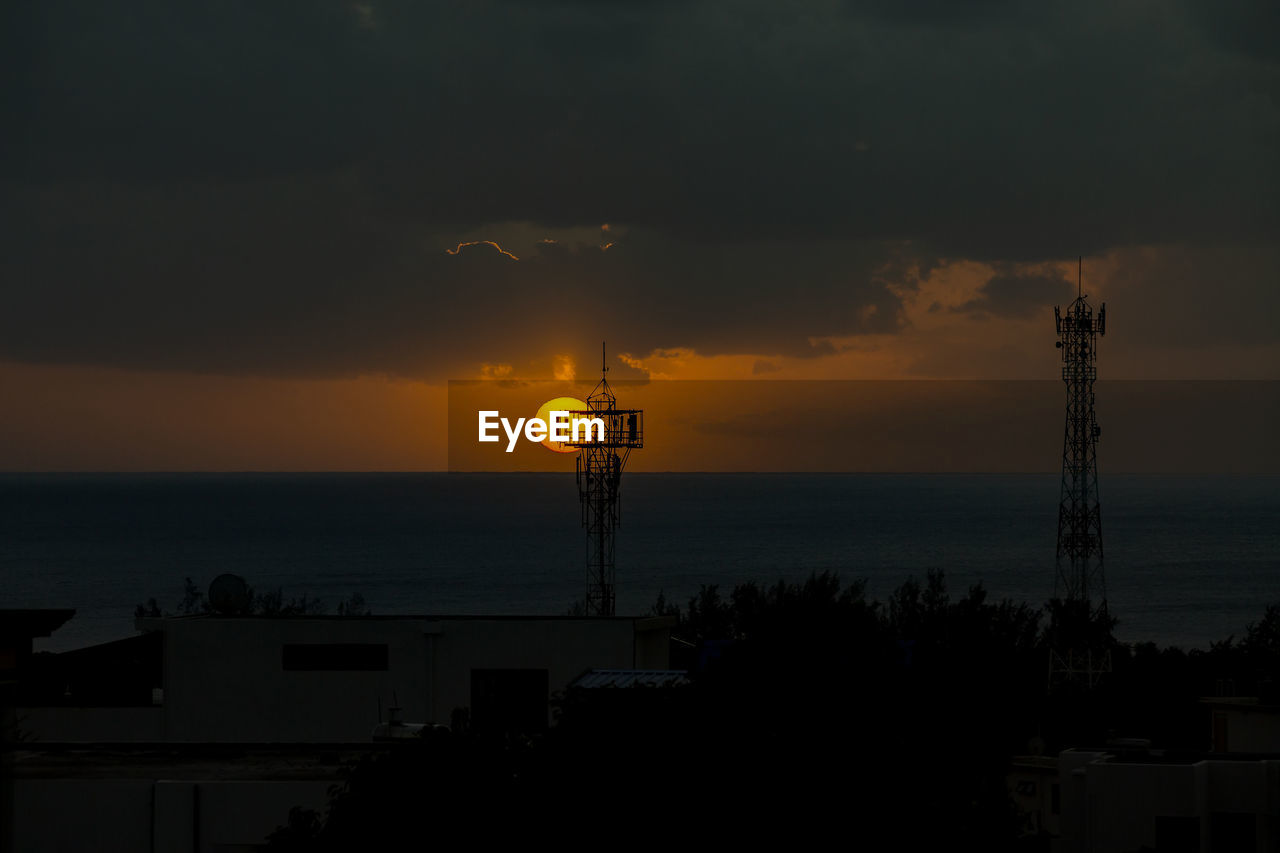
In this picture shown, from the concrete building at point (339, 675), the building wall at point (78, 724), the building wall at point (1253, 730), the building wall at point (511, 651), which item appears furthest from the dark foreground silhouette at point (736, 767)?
the building wall at point (78, 724)

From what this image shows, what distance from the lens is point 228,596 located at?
3522cm

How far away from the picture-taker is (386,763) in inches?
647

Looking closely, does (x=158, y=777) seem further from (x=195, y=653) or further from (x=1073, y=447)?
(x=1073, y=447)

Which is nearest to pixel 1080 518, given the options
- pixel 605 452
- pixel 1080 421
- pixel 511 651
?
pixel 1080 421

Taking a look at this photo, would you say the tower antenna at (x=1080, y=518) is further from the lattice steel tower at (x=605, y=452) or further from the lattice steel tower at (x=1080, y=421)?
the lattice steel tower at (x=605, y=452)

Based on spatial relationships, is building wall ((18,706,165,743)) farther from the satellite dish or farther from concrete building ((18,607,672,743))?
the satellite dish

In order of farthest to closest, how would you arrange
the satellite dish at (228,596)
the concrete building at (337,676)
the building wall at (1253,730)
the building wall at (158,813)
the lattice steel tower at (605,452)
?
the lattice steel tower at (605,452), the satellite dish at (228,596), the concrete building at (337,676), the building wall at (1253,730), the building wall at (158,813)

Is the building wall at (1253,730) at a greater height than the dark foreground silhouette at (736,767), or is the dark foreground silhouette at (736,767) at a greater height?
the dark foreground silhouette at (736,767)

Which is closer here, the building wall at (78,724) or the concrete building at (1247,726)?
the concrete building at (1247,726)

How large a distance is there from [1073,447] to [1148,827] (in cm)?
3737

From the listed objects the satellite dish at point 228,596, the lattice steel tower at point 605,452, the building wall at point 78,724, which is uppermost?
the lattice steel tower at point 605,452

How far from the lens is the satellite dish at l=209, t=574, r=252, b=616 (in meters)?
35.2

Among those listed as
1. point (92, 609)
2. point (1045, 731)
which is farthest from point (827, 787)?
point (92, 609)

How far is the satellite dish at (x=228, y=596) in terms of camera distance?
35.2 meters
